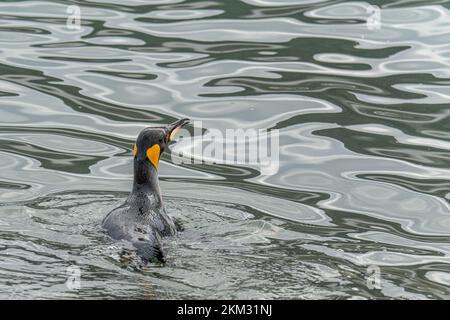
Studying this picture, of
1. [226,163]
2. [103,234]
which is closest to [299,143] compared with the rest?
[226,163]

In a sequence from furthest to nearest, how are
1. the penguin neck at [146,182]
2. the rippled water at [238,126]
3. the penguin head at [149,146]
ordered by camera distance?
the penguin head at [149,146], the penguin neck at [146,182], the rippled water at [238,126]

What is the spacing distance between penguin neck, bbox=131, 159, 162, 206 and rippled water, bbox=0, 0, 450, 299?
45 cm

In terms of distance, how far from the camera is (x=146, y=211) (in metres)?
9.54

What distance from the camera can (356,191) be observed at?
11.2 m

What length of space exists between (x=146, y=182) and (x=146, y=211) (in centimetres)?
55

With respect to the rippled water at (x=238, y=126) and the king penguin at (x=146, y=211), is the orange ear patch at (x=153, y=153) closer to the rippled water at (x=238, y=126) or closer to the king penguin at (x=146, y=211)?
the king penguin at (x=146, y=211)

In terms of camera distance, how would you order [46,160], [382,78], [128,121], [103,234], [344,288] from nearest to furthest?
[344,288]
[103,234]
[46,160]
[128,121]
[382,78]

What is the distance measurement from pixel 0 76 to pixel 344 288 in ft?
26.1

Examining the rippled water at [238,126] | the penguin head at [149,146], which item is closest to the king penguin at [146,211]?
the penguin head at [149,146]

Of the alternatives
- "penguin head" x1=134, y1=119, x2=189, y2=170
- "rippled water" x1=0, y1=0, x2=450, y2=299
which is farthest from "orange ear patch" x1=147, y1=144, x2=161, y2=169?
"rippled water" x1=0, y1=0, x2=450, y2=299

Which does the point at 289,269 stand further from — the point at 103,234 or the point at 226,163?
the point at 226,163

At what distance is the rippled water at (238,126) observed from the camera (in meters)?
8.53

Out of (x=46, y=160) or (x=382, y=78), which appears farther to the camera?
(x=382, y=78)

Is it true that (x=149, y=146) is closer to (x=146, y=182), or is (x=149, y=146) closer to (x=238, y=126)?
(x=146, y=182)
